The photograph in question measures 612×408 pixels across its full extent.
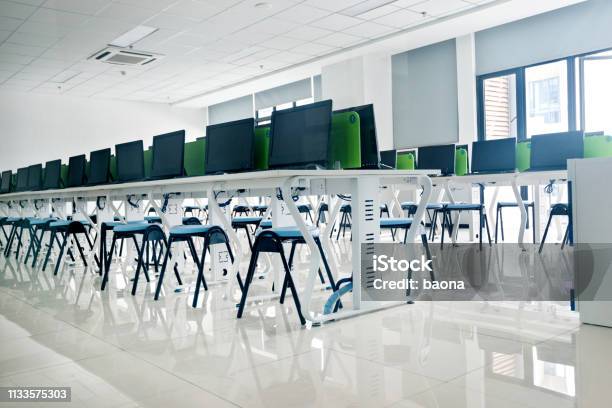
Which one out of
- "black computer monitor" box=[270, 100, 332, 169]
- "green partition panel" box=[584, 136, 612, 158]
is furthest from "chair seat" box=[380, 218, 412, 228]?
"green partition panel" box=[584, 136, 612, 158]

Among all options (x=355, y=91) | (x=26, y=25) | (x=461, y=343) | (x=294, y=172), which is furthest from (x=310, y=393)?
(x=355, y=91)

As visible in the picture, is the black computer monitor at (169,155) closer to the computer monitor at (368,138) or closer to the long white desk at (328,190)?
the long white desk at (328,190)

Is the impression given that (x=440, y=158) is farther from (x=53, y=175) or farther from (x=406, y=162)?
(x=53, y=175)

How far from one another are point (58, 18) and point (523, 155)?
590 cm

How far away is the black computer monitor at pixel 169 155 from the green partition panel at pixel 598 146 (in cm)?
348

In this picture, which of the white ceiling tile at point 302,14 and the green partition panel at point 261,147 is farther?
the white ceiling tile at point 302,14

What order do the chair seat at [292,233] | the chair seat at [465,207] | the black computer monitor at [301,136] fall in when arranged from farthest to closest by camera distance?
the chair seat at [465,207]
the black computer monitor at [301,136]
the chair seat at [292,233]

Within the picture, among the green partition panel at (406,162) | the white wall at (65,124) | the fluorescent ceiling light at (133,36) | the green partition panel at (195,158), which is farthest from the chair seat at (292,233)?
the white wall at (65,124)

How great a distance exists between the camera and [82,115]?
38.5ft

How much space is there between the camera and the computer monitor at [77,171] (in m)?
5.71

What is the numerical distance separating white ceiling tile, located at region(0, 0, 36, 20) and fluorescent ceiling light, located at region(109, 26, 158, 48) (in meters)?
1.32

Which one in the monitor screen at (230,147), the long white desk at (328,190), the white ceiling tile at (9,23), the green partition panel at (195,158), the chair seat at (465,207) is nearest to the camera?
the long white desk at (328,190)

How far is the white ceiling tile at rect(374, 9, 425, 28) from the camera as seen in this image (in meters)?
6.92

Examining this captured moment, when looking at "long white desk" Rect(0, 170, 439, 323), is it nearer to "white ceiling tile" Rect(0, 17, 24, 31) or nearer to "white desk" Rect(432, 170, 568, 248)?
"white desk" Rect(432, 170, 568, 248)
